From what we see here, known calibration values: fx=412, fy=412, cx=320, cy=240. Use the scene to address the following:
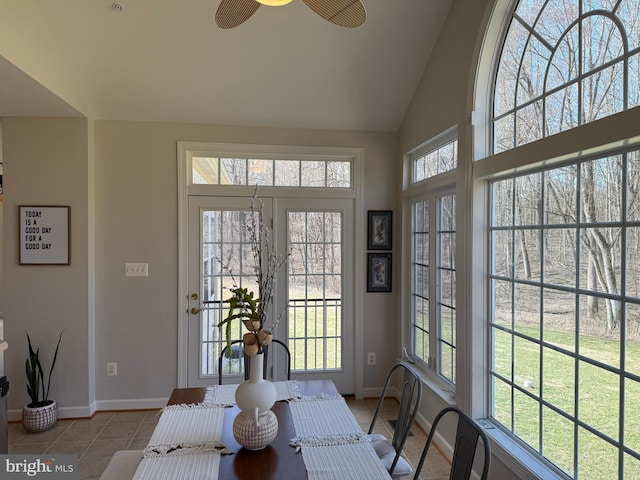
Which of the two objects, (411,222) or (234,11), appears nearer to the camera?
(234,11)

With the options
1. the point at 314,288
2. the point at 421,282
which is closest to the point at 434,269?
the point at 421,282

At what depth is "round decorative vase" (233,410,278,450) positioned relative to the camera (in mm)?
1602

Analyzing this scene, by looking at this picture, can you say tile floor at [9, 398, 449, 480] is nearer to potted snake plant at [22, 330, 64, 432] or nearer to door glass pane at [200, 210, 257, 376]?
potted snake plant at [22, 330, 64, 432]

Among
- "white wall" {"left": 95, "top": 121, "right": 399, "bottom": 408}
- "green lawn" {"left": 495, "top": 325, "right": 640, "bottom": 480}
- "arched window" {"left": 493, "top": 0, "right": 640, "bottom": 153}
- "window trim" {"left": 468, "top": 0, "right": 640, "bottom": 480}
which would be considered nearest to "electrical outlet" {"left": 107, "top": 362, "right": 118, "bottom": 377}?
"white wall" {"left": 95, "top": 121, "right": 399, "bottom": 408}

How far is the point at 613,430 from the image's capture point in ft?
5.44

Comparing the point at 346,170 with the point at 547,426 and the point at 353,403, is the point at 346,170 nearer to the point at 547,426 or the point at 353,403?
the point at 353,403

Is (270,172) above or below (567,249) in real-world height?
above

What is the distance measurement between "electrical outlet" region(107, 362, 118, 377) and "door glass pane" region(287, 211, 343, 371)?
156 cm

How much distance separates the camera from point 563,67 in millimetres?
1952

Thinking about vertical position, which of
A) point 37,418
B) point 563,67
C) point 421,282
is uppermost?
point 563,67

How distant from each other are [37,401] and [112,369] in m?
Answer: 0.57

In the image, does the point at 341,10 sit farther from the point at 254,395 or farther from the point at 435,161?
the point at 435,161

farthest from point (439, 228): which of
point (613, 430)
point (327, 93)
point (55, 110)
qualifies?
point (55, 110)

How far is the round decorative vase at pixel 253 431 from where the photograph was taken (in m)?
1.60
